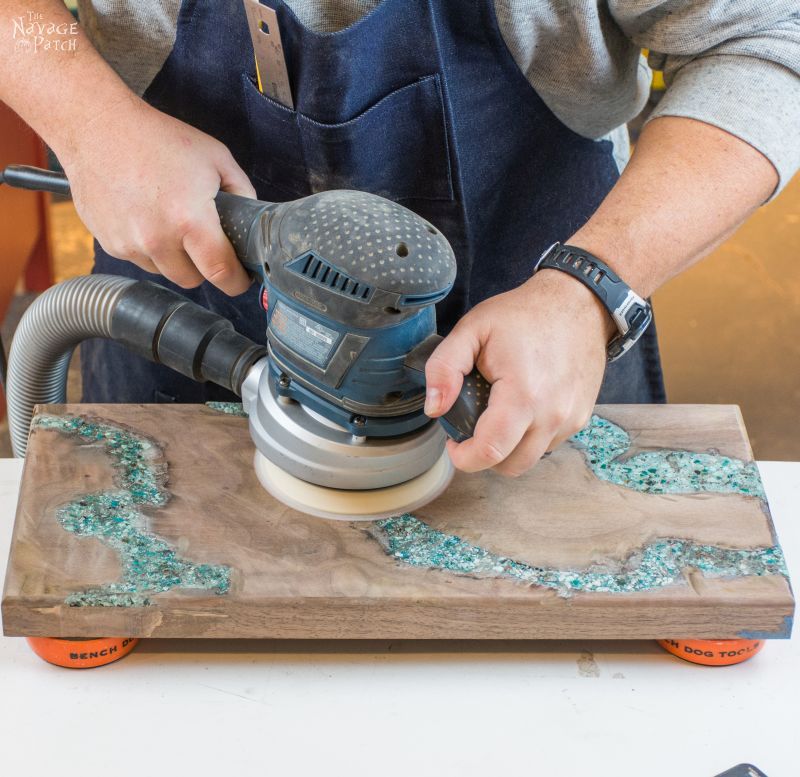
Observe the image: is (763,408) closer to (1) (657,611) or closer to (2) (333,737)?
(1) (657,611)

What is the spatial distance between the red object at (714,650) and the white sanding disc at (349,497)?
0.28 meters

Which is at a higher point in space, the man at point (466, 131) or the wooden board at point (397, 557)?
the man at point (466, 131)

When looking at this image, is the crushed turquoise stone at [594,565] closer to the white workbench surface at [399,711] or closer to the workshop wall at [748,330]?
the white workbench surface at [399,711]

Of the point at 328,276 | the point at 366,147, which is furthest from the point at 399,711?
the point at 366,147

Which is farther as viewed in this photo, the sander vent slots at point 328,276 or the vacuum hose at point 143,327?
the vacuum hose at point 143,327

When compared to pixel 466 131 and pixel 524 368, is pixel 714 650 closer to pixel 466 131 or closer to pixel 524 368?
pixel 524 368

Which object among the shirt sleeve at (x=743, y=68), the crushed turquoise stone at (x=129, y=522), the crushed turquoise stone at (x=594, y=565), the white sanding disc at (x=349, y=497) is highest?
the shirt sleeve at (x=743, y=68)

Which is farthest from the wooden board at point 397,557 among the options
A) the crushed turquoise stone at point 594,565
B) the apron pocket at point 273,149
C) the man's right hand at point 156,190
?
the apron pocket at point 273,149

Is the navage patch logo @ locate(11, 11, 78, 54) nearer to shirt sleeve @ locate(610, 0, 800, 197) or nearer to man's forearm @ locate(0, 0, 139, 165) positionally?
man's forearm @ locate(0, 0, 139, 165)

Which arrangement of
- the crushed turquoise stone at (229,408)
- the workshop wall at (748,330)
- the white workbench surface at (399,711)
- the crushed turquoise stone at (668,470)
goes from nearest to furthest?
the white workbench surface at (399,711) → the crushed turquoise stone at (668,470) → the crushed turquoise stone at (229,408) → the workshop wall at (748,330)

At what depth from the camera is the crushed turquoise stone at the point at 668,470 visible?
42.9 inches

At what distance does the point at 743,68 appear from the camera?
1.07 metres

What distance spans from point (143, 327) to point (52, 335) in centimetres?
15

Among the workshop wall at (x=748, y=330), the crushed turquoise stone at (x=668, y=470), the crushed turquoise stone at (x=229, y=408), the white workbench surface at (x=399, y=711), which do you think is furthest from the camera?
the workshop wall at (x=748, y=330)
